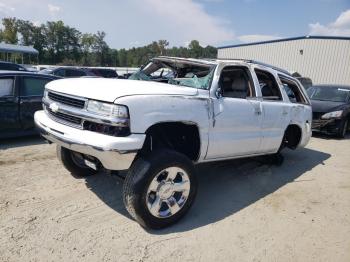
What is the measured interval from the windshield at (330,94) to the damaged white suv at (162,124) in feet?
Result: 19.2

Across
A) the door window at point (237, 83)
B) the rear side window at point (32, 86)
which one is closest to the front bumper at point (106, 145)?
the door window at point (237, 83)

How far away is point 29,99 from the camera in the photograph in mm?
6887

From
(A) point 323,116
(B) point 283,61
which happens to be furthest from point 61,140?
(B) point 283,61

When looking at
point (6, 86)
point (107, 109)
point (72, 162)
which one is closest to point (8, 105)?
point (6, 86)

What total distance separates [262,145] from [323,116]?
503 cm

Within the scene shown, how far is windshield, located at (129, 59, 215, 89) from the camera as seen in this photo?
430 centimetres

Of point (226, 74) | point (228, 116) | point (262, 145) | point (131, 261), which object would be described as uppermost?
point (226, 74)

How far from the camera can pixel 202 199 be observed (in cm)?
453

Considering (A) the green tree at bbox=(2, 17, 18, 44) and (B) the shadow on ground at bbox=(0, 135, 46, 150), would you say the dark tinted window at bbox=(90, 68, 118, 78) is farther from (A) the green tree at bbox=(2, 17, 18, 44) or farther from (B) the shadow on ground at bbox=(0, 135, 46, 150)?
(A) the green tree at bbox=(2, 17, 18, 44)

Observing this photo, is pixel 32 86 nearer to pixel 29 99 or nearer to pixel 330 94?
pixel 29 99

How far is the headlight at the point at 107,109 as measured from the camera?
3.21 metres

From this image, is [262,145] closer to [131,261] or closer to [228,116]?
[228,116]

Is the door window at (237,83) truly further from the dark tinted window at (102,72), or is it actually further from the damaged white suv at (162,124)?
the dark tinted window at (102,72)

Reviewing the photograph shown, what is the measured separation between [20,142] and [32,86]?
119cm
